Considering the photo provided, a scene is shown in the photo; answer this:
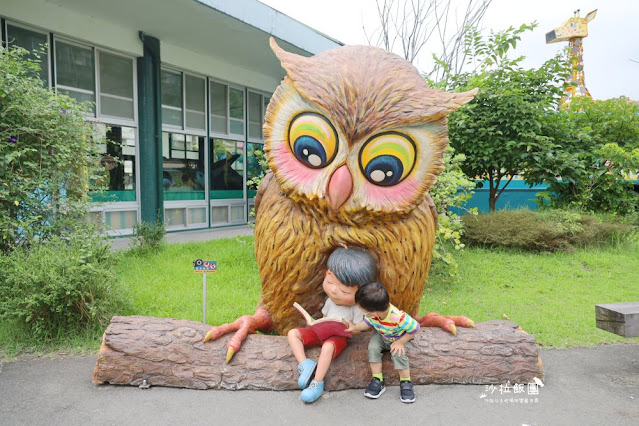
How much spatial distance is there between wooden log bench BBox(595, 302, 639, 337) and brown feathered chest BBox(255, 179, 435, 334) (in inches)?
52.6

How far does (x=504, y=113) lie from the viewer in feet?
21.3

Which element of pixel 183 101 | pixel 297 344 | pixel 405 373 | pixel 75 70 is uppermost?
pixel 75 70

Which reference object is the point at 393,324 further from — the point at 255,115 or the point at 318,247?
the point at 255,115

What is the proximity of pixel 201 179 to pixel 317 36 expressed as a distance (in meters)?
3.81

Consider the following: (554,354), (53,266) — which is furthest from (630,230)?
(53,266)

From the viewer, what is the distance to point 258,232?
8.54ft

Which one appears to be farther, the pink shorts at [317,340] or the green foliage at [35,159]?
the green foliage at [35,159]

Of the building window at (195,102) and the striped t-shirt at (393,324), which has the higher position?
the building window at (195,102)

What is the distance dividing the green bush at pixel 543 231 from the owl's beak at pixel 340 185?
15.0ft

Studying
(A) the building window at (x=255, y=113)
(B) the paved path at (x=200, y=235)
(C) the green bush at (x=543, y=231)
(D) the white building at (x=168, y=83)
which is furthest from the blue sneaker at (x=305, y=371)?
(A) the building window at (x=255, y=113)

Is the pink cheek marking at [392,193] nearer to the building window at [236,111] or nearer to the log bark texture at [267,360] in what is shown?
the log bark texture at [267,360]

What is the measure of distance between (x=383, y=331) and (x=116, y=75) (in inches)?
278

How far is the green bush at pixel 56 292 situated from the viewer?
301 cm

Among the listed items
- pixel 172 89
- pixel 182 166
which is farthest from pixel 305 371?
pixel 172 89
